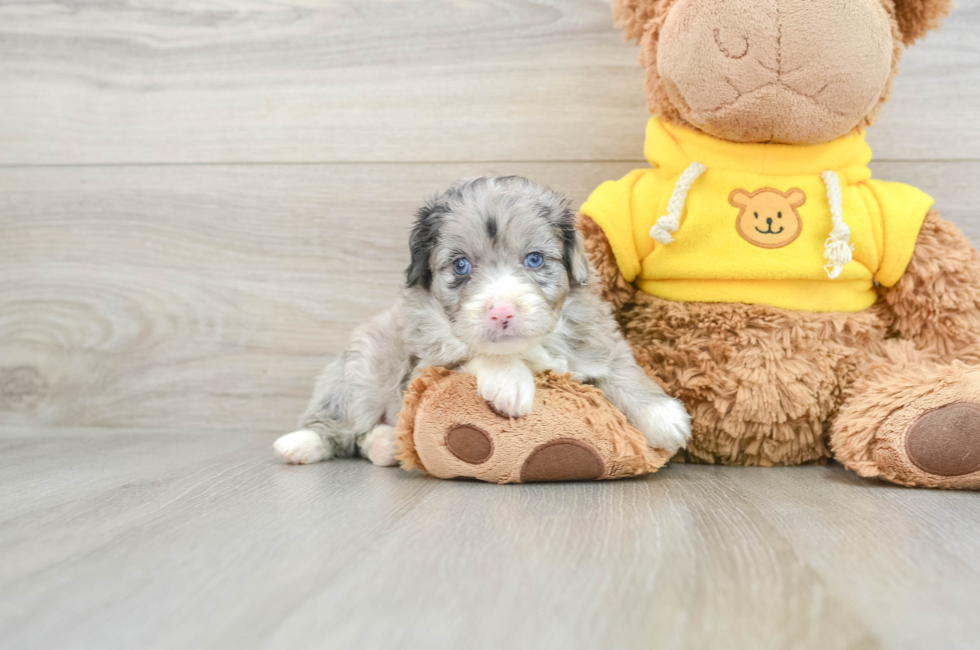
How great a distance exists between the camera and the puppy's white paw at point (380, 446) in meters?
1.62

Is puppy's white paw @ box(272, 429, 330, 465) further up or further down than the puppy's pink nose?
further down

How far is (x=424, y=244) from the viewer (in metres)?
1.45

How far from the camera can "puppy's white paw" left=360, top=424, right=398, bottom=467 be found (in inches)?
63.8

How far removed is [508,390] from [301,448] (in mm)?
561

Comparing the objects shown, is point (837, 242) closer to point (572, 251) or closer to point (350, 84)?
point (572, 251)

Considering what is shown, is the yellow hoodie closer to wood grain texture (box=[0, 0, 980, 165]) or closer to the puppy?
the puppy

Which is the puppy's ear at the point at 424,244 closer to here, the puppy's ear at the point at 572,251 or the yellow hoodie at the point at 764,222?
the puppy's ear at the point at 572,251

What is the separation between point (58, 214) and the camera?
215cm

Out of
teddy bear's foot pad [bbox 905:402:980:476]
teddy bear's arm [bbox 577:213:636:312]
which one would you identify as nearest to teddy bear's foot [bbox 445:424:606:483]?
teddy bear's arm [bbox 577:213:636:312]

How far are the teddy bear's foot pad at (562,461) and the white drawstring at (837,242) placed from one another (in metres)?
0.63

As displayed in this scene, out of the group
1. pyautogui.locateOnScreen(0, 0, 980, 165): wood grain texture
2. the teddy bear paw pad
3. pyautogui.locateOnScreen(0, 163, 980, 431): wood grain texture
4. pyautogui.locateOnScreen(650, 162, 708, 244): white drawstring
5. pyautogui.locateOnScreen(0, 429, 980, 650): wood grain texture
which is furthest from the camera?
pyautogui.locateOnScreen(0, 163, 980, 431): wood grain texture

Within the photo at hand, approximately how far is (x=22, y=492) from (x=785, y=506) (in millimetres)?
Result: 1337

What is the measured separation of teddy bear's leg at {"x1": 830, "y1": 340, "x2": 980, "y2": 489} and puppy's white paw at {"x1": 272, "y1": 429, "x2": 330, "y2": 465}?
107 centimetres

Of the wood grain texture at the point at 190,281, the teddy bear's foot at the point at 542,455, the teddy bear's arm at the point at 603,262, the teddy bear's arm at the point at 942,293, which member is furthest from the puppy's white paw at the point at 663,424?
the wood grain texture at the point at 190,281
